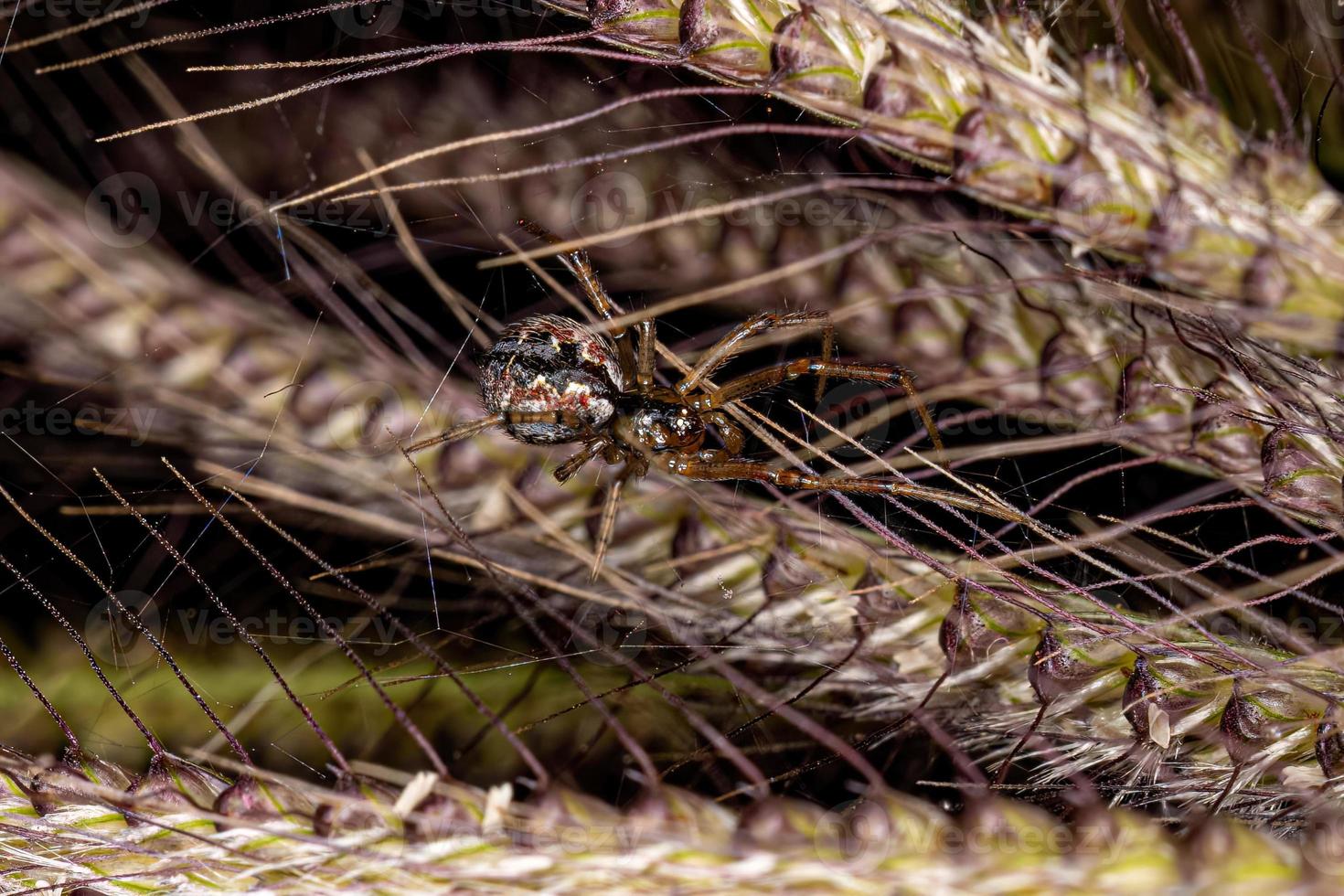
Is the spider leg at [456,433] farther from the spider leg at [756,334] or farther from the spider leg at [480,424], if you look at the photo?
the spider leg at [756,334]

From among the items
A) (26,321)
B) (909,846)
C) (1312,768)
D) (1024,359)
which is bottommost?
(1312,768)

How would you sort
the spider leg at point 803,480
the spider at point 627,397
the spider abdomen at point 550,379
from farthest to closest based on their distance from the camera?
the spider abdomen at point 550,379 < the spider at point 627,397 < the spider leg at point 803,480

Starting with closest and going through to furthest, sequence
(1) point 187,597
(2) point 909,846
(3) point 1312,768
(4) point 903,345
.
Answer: (2) point 909,846
(3) point 1312,768
(4) point 903,345
(1) point 187,597

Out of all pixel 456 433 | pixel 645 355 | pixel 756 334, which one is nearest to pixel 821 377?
pixel 756 334

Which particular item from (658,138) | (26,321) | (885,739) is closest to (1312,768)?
(885,739)

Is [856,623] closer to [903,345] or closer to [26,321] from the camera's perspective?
[903,345]

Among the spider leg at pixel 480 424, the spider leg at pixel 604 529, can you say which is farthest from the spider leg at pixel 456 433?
the spider leg at pixel 604 529

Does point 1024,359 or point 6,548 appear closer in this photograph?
point 1024,359
